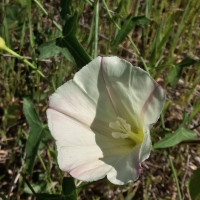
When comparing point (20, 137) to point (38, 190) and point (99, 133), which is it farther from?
point (99, 133)

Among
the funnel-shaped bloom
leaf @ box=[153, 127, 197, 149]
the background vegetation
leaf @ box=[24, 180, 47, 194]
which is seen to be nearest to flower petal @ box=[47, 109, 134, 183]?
the funnel-shaped bloom

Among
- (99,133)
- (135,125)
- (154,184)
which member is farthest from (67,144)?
(154,184)

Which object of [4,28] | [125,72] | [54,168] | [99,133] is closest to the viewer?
[125,72]

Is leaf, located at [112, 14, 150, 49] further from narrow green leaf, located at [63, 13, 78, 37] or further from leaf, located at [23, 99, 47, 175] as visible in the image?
leaf, located at [23, 99, 47, 175]

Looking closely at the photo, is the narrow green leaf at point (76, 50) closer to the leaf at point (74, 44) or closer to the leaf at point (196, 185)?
the leaf at point (74, 44)

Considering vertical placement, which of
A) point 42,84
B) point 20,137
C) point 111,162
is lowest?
point 20,137

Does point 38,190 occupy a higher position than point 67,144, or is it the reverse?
point 67,144
